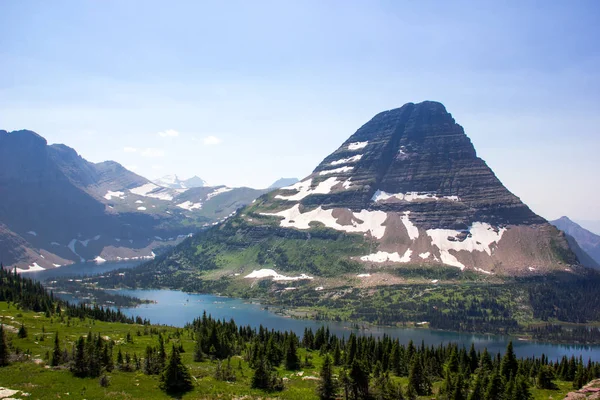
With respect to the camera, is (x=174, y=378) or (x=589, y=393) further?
(x=174, y=378)

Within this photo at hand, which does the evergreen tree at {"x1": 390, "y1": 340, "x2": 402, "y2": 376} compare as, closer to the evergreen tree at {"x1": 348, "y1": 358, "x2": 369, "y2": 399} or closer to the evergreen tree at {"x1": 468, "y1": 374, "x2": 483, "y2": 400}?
the evergreen tree at {"x1": 468, "y1": 374, "x2": 483, "y2": 400}

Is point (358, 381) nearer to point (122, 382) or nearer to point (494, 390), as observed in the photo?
point (494, 390)

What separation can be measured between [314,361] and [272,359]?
1332 cm

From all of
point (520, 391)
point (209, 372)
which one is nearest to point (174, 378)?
point (209, 372)

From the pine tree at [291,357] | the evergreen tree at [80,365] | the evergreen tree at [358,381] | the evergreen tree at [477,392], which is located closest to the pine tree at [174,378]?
Answer: the evergreen tree at [80,365]

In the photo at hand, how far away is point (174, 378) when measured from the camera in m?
59.4

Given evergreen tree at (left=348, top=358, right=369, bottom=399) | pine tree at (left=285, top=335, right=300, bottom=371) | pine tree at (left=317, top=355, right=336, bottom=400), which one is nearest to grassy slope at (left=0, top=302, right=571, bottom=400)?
pine tree at (left=317, top=355, right=336, bottom=400)

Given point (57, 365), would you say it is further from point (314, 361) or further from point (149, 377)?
point (314, 361)

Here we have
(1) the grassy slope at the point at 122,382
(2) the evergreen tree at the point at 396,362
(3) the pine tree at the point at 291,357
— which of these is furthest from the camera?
(2) the evergreen tree at the point at 396,362

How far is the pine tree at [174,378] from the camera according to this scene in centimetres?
5894

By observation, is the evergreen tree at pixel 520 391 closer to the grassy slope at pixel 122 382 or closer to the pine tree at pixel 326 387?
the grassy slope at pixel 122 382

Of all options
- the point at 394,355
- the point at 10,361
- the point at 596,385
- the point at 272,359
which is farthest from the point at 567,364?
the point at 10,361

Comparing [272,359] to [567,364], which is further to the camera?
[567,364]

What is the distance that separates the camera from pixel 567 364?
329 ft
